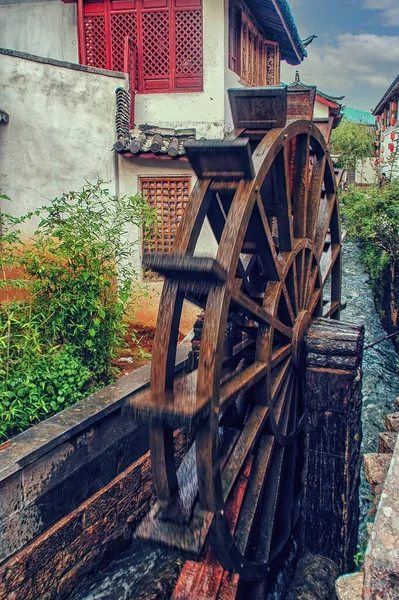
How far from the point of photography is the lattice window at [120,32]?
814 centimetres

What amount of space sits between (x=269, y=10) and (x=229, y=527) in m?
9.22

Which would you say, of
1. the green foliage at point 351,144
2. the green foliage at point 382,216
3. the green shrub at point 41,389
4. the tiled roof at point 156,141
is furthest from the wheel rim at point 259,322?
the green foliage at point 351,144

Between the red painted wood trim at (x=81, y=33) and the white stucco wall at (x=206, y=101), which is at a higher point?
the red painted wood trim at (x=81, y=33)

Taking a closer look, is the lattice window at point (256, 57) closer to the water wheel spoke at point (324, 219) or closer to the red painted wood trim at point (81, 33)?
the red painted wood trim at point (81, 33)

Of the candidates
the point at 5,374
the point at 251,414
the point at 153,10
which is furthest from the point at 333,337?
the point at 153,10

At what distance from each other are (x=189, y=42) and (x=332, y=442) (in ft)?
23.2

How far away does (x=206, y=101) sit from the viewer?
7.80 m

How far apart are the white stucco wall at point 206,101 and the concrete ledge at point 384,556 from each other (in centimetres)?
676

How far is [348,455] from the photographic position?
3.39 meters

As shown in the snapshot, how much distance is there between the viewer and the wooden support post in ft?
11.0

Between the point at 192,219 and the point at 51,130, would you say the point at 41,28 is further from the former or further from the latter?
the point at 192,219

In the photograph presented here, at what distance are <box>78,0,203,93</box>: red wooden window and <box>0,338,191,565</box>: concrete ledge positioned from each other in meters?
5.86

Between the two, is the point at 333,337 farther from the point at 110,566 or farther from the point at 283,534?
the point at 110,566

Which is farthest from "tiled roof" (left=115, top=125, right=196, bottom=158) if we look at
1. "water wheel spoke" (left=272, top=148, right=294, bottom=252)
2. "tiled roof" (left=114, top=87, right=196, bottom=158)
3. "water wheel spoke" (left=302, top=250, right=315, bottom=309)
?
"water wheel spoke" (left=272, top=148, right=294, bottom=252)
